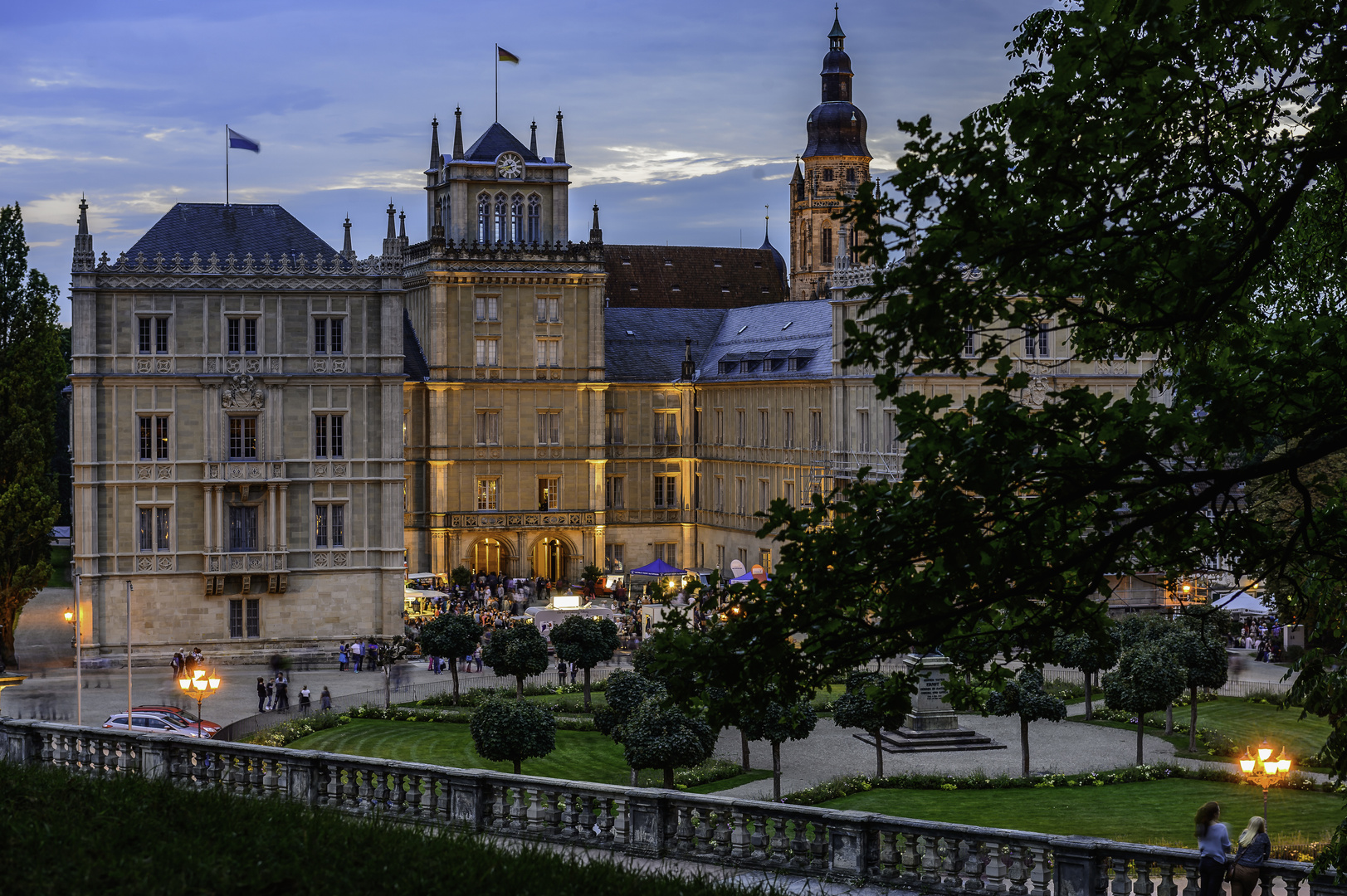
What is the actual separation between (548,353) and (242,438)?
26301 mm

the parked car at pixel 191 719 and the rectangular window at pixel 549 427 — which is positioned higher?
the rectangular window at pixel 549 427

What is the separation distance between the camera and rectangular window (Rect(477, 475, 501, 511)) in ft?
270

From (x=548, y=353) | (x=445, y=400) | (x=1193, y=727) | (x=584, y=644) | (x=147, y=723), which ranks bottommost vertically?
(x=1193, y=727)

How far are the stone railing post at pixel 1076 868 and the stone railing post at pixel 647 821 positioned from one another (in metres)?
4.73

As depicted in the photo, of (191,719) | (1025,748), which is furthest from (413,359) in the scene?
(1025,748)

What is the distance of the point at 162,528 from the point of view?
191 ft

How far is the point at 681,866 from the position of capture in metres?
18.6

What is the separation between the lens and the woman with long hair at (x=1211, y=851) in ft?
54.5

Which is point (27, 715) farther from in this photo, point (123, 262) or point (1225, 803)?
point (1225, 803)

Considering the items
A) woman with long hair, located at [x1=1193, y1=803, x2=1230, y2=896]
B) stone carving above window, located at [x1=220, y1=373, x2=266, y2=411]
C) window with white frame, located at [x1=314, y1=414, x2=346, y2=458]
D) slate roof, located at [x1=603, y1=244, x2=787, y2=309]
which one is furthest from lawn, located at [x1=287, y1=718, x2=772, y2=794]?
slate roof, located at [x1=603, y1=244, x2=787, y2=309]

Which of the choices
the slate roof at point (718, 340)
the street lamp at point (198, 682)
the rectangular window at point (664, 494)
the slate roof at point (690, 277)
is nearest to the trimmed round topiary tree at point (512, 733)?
the street lamp at point (198, 682)

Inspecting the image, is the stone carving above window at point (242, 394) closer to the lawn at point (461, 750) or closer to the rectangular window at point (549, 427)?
the lawn at point (461, 750)

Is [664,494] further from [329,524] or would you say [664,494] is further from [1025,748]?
[1025,748]

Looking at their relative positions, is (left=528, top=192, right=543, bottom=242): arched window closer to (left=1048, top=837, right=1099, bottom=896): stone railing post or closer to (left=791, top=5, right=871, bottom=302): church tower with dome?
(left=791, top=5, right=871, bottom=302): church tower with dome
